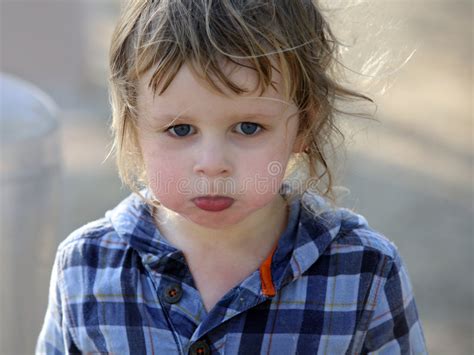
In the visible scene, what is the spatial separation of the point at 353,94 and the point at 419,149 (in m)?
3.02

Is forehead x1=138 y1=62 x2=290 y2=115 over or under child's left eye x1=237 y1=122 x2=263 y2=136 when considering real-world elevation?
over

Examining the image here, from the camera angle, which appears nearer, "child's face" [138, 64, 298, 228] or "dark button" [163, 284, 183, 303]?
"child's face" [138, 64, 298, 228]

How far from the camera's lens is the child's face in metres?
1.34

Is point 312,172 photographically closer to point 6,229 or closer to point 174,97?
point 174,97

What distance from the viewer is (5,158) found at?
2127 millimetres

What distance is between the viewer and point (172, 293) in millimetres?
1487

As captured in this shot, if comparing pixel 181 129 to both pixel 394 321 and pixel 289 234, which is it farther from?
pixel 394 321

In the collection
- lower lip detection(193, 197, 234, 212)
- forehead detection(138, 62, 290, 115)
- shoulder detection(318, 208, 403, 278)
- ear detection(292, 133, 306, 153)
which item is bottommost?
shoulder detection(318, 208, 403, 278)

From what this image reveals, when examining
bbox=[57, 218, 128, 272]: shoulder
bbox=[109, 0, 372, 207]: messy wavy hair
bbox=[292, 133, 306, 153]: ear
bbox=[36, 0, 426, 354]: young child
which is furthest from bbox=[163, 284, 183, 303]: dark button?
bbox=[292, 133, 306, 153]: ear

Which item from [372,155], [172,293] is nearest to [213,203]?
[172,293]

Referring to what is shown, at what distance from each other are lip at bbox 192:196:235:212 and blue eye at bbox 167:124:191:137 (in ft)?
0.37

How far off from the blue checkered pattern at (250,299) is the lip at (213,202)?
0.54ft

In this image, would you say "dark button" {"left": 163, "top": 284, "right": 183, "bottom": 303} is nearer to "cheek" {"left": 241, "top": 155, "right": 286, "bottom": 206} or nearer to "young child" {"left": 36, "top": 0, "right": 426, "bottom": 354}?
"young child" {"left": 36, "top": 0, "right": 426, "bottom": 354}

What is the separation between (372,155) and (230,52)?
332cm
